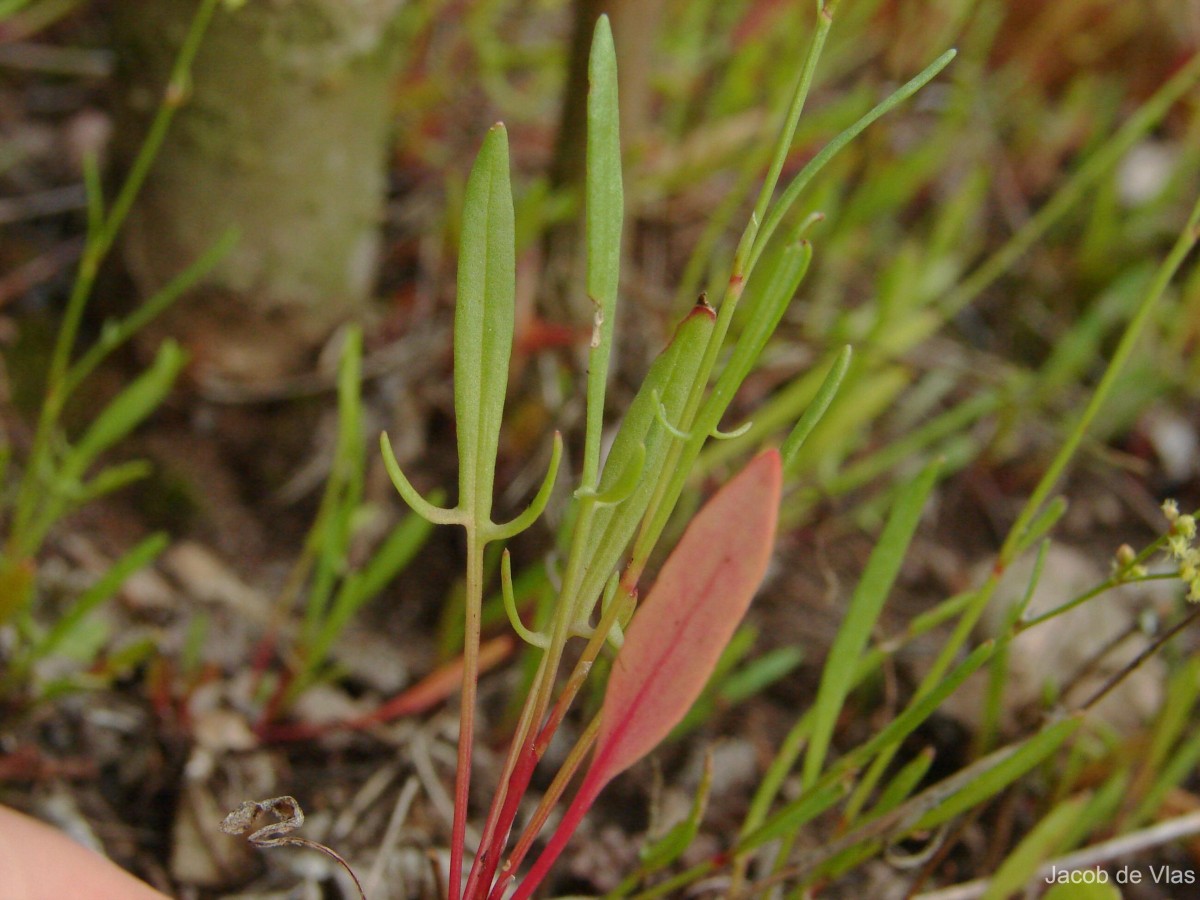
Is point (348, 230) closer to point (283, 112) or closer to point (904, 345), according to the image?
point (283, 112)

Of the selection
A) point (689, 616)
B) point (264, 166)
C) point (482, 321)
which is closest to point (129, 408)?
point (264, 166)

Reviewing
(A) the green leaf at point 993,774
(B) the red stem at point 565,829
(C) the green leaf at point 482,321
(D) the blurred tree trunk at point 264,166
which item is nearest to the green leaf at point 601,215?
(C) the green leaf at point 482,321

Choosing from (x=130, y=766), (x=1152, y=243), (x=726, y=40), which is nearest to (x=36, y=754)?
(x=130, y=766)

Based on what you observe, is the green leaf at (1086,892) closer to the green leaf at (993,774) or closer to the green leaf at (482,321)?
the green leaf at (993,774)

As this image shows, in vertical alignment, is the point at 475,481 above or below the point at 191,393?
above

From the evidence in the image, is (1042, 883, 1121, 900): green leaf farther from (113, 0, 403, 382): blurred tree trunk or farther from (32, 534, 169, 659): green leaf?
(113, 0, 403, 382): blurred tree trunk
